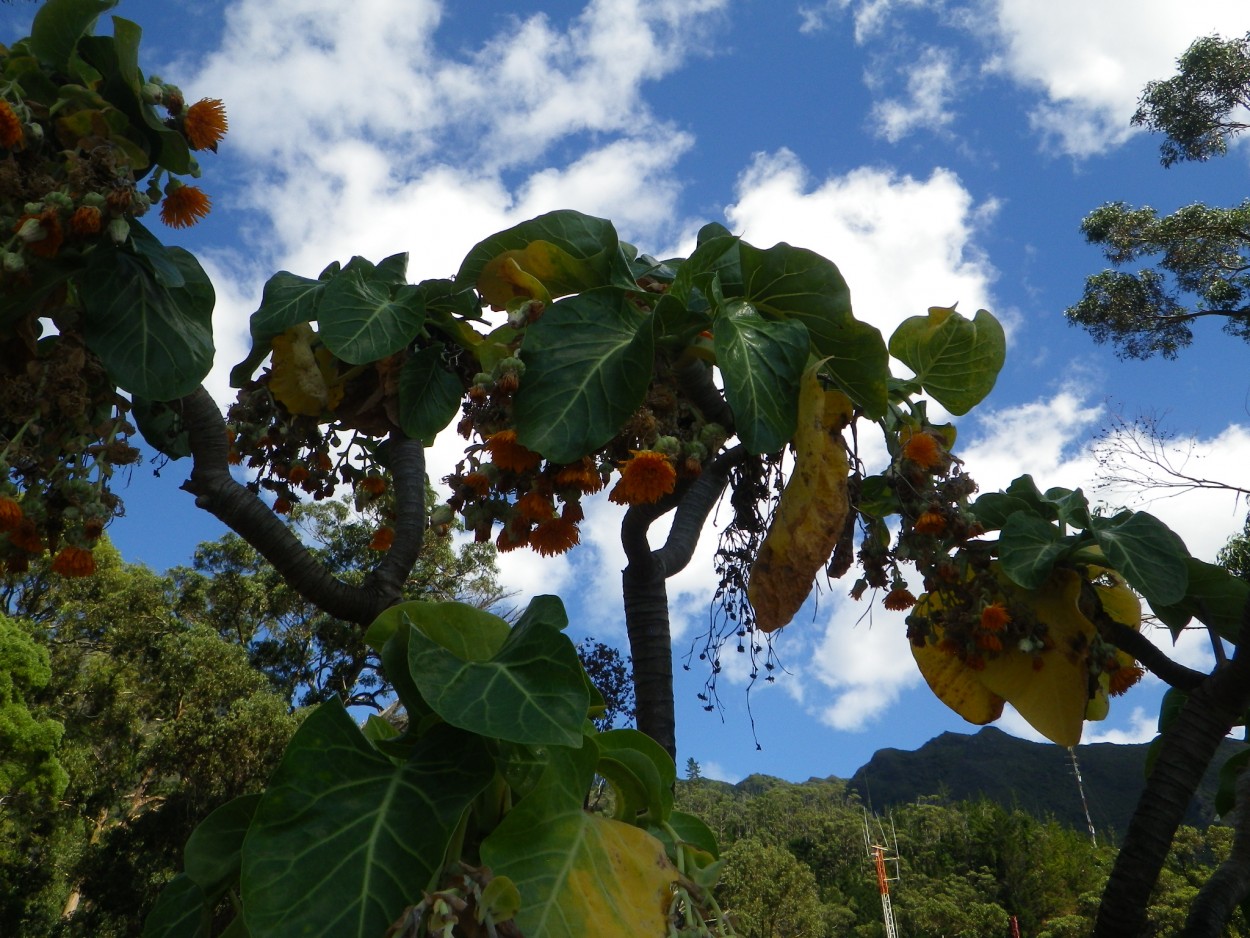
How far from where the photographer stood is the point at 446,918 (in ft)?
1.97

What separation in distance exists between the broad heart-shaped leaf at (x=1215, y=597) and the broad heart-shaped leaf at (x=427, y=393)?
1126 mm

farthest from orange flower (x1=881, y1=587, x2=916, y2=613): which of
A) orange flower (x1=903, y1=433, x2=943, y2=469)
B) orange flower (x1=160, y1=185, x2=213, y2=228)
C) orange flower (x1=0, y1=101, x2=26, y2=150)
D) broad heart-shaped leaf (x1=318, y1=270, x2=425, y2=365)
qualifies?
orange flower (x1=0, y1=101, x2=26, y2=150)

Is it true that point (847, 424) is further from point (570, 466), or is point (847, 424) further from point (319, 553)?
point (319, 553)

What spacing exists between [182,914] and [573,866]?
0.39 metres

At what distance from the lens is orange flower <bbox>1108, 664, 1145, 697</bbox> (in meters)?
1.49

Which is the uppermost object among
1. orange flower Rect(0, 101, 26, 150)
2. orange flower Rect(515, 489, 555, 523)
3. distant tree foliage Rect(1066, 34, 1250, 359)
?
distant tree foliage Rect(1066, 34, 1250, 359)

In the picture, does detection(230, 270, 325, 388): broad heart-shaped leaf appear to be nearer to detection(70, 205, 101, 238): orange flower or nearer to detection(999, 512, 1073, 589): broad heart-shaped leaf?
detection(70, 205, 101, 238): orange flower

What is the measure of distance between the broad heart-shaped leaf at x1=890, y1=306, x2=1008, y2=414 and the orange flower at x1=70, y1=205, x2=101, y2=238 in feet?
3.14

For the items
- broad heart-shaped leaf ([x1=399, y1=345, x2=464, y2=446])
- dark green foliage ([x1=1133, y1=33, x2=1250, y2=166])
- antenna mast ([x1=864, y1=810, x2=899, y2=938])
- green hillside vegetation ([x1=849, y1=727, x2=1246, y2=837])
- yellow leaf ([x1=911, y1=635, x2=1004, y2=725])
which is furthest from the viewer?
green hillside vegetation ([x1=849, y1=727, x2=1246, y2=837])

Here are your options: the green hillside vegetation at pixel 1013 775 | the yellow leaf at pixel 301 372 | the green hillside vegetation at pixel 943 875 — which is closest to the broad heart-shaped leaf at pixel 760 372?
the yellow leaf at pixel 301 372

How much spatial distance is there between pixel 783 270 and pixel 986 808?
26.8 m

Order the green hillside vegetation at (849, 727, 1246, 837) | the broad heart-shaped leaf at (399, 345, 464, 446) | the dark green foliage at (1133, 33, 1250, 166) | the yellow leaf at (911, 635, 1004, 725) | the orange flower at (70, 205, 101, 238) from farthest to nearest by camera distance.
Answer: the green hillside vegetation at (849, 727, 1246, 837) < the dark green foliage at (1133, 33, 1250, 166) < the yellow leaf at (911, 635, 1004, 725) < the broad heart-shaped leaf at (399, 345, 464, 446) < the orange flower at (70, 205, 101, 238)

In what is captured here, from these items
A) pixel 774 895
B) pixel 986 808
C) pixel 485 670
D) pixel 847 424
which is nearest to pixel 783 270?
pixel 847 424

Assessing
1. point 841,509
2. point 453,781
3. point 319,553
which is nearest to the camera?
point 453,781
